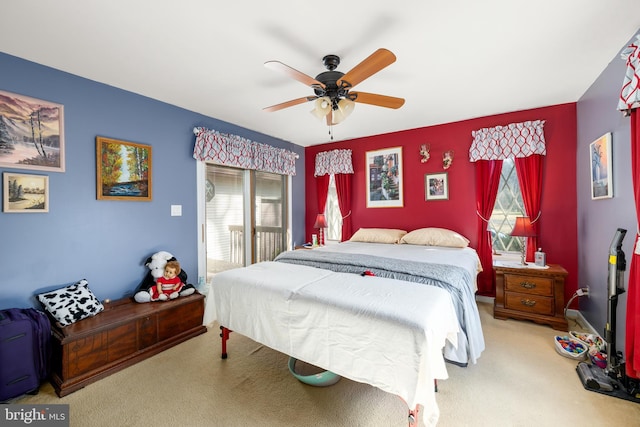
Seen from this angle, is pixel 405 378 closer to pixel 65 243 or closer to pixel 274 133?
pixel 65 243

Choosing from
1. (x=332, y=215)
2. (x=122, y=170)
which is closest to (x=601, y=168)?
(x=332, y=215)

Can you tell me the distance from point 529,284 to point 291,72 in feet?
10.5

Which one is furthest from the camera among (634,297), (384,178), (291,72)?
(384,178)

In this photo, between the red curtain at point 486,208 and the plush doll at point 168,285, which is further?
the red curtain at point 486,208

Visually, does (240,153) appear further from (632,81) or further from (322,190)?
(632,81)

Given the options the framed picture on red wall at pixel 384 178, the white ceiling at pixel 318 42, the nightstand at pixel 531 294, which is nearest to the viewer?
the white ceiling at pixel 318 42

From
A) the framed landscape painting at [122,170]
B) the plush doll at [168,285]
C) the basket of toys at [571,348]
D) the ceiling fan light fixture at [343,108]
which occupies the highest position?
the ceiling fan light fixture at [343,108]

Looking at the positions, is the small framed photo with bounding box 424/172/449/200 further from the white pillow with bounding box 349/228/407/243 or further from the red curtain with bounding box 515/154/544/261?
the red curtain with bounding box 515/154/544/261

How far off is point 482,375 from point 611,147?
2113mm

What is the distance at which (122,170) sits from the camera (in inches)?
102

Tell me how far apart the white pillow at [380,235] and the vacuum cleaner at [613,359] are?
7.03 ft

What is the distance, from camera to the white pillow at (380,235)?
377 cm

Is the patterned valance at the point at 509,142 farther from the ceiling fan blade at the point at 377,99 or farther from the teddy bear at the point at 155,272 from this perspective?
the teddy bear at the point at 155,272

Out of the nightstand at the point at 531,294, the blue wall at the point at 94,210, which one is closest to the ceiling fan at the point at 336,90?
the blue wall at the point at 94,210
